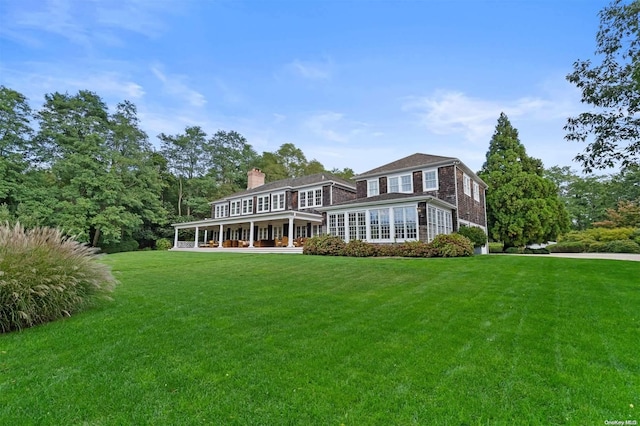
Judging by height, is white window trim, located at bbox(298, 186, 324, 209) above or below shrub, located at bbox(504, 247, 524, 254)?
above

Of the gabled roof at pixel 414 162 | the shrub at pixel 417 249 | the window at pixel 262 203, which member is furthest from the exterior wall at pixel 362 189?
the window at pixel 262 203

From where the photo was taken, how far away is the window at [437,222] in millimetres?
16391

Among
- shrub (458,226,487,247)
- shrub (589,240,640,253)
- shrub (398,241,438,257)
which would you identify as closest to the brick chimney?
shrub (398,241,438,257)

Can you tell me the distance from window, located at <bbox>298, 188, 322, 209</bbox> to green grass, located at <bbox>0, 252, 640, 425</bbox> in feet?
60.7

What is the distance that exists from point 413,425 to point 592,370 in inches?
85.2

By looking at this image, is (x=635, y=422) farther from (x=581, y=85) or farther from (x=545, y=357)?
(x=581, y=85)

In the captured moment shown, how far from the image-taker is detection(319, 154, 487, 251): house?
16.6 m

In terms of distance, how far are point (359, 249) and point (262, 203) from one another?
14.8 metres

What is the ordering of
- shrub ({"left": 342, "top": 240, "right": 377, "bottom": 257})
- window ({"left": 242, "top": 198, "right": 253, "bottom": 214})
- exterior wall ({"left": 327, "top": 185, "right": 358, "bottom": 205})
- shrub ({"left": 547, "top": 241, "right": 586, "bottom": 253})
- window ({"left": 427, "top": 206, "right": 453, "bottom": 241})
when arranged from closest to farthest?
shrub ({"left": 342, "top": 240, "right": 377, "bottom": 257}) → window ({"left": 427, "top": 206, "right": 453, "bottom": 241}) → shrub ({"left": 547, "top": 241, "right": 586, "bottom": 253}) → exterior wall ({"left": 327, "top": 185, "right": 358, "bottom": 205}) → window ({"left": 242, "top": 198, "right": 253, "bottom": 214})

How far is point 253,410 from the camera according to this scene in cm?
246

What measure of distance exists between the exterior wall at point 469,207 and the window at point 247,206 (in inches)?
726

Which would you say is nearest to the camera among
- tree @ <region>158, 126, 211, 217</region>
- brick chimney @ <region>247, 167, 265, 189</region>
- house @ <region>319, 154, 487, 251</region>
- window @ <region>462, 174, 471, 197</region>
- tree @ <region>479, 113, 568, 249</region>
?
house @ <region>319, 154, 487, 251</region>

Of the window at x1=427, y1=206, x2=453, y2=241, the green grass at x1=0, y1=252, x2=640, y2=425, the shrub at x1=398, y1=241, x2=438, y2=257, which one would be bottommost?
the green grass at x1=0, y1=252, x2=640, y2=425

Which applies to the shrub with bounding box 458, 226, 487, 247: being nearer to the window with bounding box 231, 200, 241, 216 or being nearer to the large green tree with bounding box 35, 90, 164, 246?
the window with bounding box 231, 200, 241, 216
